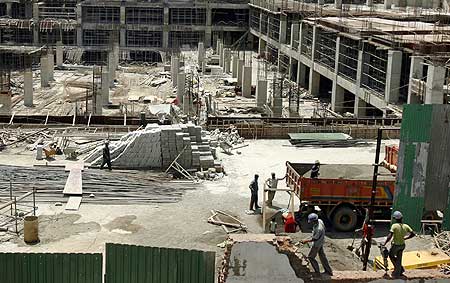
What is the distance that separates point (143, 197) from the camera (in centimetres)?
1977

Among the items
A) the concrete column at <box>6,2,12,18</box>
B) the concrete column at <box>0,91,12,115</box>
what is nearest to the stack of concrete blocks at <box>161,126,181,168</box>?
the concrete column at <box>0,91,12,115</box>

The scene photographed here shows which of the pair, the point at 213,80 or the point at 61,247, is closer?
the point at 61,247

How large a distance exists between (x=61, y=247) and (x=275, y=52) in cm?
4068

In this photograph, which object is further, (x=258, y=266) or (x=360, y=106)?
(x=360, y=106)

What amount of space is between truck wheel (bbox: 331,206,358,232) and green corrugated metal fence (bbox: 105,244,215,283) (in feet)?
24.0

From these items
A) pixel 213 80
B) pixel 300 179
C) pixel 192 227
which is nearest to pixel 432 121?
pixel 300 179

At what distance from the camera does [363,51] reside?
3428 centimetres

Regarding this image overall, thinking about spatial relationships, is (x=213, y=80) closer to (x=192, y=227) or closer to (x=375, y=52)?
(x=375, y=52)

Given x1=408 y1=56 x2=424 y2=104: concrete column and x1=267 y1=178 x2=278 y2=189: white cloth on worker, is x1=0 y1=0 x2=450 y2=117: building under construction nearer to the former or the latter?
x1=408 y1=56 x2=424 y2=104: concrete column

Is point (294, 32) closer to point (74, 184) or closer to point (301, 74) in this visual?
point (301, 74)

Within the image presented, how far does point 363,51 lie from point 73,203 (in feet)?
66.0

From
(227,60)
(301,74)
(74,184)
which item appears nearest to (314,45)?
(301,74)

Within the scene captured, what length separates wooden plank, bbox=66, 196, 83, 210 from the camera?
18.8m

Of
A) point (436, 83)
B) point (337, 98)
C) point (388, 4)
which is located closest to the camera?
point (436, 83)
